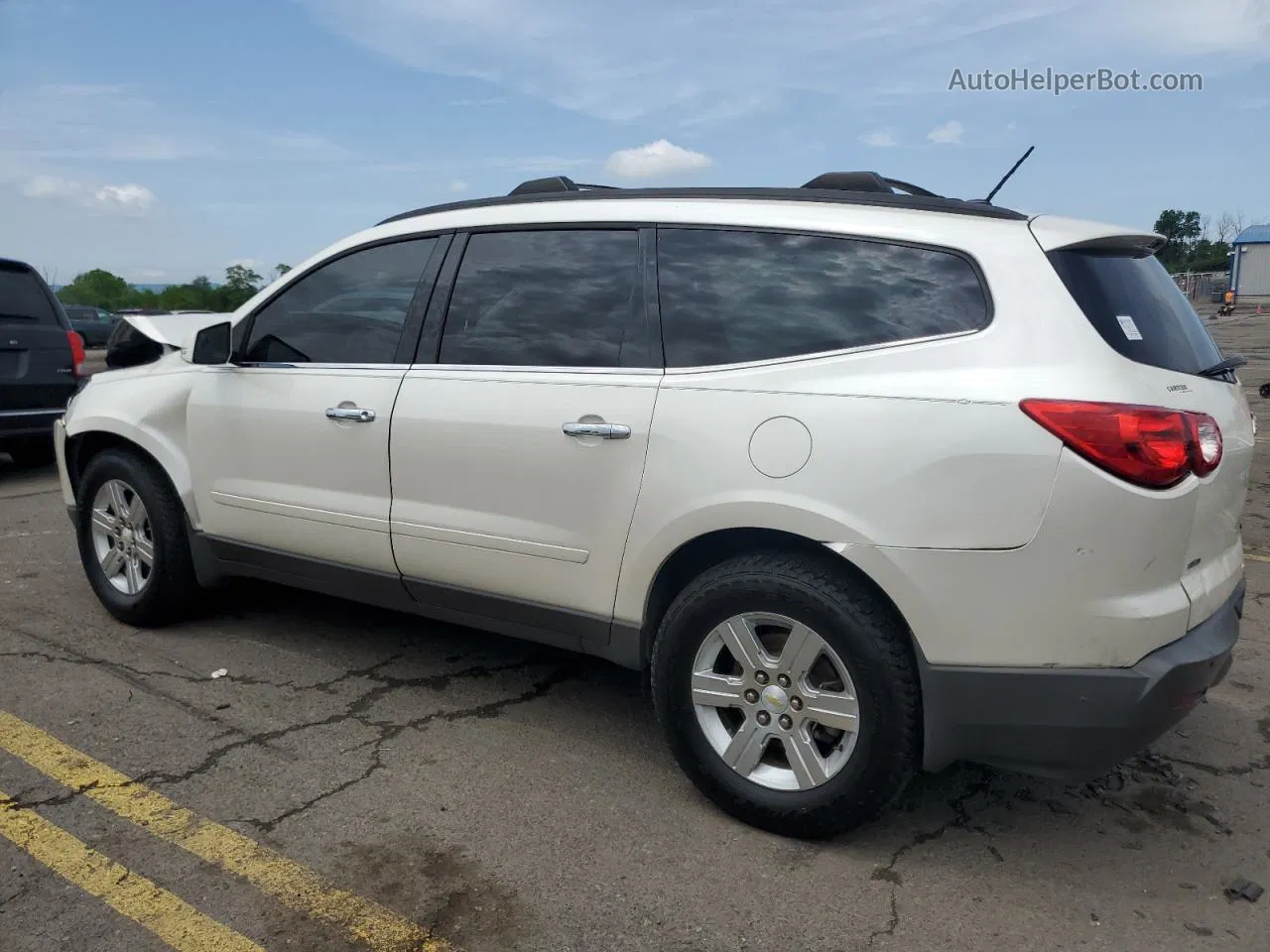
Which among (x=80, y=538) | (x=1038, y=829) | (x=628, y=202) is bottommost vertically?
(x=1038, y=829)

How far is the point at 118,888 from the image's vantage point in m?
2.69

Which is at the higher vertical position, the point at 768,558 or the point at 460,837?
the point at 768,558

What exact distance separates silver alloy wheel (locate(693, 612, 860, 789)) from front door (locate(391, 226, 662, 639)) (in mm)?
434

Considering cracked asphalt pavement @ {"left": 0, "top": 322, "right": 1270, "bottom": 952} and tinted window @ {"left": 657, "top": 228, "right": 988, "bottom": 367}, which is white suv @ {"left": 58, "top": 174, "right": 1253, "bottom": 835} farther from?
cracked asphalt pavement @ {"left": 0, "top": 322, "right": 1270, "bottom": 952}

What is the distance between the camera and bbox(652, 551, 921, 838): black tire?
2.75m

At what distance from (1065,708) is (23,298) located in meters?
8.61

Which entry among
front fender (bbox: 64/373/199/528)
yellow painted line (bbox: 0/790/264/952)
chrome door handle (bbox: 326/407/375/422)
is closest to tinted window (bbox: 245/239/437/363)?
chrome door handle (bbox: 326/407/375/422)

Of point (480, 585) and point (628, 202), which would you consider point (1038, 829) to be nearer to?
point (480, 585)

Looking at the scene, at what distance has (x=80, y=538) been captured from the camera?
4.88m

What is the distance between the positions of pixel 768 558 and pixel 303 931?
1.49m

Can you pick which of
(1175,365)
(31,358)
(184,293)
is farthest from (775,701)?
(184,293)

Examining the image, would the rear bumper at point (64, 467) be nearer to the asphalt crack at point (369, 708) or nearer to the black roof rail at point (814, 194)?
the asphalt crack at point (369, 708)

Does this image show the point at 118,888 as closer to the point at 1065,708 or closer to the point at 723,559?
the point at 723,559

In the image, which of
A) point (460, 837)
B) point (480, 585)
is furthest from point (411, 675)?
point (460, 837)
